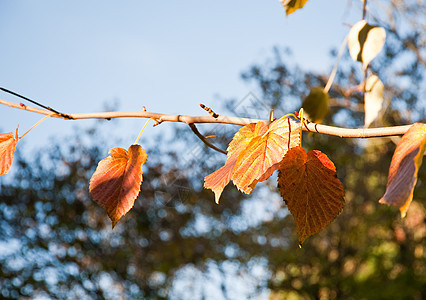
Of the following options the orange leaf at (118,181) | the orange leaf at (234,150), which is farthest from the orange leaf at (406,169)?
the orange leaf at (118,181)

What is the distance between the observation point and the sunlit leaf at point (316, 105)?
0.52 metres

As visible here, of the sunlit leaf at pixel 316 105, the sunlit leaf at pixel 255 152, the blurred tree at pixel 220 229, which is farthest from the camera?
the blurred tree at pixel 220 229

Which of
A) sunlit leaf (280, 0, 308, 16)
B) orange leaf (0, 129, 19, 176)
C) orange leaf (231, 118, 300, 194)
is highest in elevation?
sunlit leaf (280, 0, 308, 16)

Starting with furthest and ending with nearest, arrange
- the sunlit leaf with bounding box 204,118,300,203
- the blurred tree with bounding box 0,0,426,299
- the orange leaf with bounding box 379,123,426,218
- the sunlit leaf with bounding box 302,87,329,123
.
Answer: the blurred tree with bounding box 0,0,426,299, the sunlit leaf with bounding box 302,87,329,123, the sunlit leaf with bounding box 204,118,300,203, the orange leaf with bounding box 379,123,426,218

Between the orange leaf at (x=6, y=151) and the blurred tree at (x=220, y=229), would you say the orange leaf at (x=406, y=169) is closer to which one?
the orange leaf at (x=6, y=151)

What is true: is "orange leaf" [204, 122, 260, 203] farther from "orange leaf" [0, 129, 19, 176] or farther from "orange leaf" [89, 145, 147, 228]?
"orange leaf" [0, 129, 19, 176]

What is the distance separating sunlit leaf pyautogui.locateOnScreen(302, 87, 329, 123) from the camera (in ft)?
1.69

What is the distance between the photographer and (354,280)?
436cm

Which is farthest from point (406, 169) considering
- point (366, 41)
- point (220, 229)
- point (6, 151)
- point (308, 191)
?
point (220, 229)

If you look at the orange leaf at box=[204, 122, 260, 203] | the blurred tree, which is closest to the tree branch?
the orange leaf at box=[204, 122, 260, 203]

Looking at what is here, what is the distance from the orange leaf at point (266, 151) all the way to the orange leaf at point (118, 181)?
4.8 inches

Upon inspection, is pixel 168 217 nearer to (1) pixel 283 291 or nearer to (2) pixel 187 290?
(2) pixel 187 290

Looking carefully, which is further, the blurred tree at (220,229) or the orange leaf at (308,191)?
the blurred tree at (220,229)

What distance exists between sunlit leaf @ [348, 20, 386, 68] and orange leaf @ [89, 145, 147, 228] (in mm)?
269
